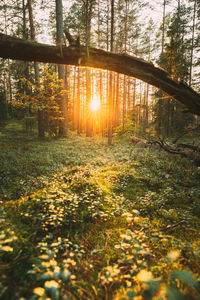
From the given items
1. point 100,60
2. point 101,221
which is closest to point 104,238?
point 101,221

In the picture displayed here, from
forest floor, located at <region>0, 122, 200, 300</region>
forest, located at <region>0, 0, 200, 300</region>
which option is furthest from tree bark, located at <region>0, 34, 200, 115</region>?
forest floor, located at <region>0, 122, 200, 300</region>

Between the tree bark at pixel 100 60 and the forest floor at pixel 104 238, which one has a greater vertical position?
the tree bark at pixel 100 60

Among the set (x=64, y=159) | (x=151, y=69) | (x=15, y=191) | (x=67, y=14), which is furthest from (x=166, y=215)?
(x=67, y=14)

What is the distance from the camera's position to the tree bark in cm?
278

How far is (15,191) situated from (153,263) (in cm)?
447

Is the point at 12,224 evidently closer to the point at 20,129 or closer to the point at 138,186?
the point at 138,186

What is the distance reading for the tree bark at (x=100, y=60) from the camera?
9.12 feet

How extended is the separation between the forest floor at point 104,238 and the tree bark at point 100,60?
263 centimetres

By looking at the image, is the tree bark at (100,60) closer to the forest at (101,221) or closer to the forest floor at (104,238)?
the forest at (101,221)

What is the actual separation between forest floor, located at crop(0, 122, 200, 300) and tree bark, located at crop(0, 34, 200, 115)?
2.63 m

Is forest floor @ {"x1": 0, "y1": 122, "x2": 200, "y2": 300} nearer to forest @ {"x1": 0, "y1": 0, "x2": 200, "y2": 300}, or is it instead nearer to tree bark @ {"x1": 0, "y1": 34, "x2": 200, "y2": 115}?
forest @ {"x1": 0, "y1": 0, "x2": 200, "y2": 300}

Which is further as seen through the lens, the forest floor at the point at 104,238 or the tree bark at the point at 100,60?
the tree bark at the point at 100,60

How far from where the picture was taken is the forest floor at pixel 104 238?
3.94 ft

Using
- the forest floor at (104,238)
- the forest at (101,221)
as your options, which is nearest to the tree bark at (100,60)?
the forest at (101,221)
